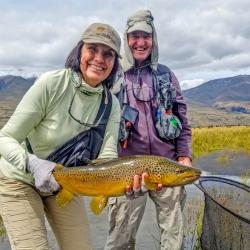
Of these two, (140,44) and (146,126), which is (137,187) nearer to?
(146,126)

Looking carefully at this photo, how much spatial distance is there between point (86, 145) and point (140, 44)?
1.99 metres

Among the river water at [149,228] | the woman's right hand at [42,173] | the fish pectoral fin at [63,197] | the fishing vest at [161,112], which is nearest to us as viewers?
the woman's right hand at [42,173]

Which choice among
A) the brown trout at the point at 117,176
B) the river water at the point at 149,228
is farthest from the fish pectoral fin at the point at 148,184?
the river water at the point at 149,228

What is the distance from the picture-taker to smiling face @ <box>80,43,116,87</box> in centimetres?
396

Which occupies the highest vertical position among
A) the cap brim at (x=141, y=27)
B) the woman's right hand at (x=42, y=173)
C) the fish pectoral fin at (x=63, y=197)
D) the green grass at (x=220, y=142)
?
the cap brim at (x=141, y=27)

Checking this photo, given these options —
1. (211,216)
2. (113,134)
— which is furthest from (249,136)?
(113,134)

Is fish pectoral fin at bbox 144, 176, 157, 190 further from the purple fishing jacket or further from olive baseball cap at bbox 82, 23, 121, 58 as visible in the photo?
the purple fishing jacket

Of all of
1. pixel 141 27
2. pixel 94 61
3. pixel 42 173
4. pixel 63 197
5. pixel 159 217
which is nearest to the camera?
pixel 42 173

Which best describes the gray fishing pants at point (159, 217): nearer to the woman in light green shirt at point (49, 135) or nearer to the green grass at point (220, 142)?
the woman in light green shirt at point (49, 135)

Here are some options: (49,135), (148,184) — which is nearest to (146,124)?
(148,184)

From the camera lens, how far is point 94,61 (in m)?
3.96

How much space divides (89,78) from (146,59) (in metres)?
1.88

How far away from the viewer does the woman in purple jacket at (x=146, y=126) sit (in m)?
5.53

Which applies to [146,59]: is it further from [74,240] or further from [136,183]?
[74,240]
